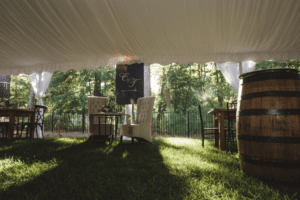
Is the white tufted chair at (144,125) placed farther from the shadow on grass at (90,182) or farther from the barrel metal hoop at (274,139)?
the barrel metal hoop at (274,139)

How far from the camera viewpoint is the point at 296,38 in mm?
4090

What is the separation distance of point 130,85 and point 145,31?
1913 mm

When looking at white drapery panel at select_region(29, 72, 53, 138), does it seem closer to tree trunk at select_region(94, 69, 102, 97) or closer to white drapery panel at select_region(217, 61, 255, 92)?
tree trunk at select_region(94, 69, 102, 97)

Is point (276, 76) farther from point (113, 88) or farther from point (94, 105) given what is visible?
point (113, 88)

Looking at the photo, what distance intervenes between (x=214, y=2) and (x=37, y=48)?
455 centimetres

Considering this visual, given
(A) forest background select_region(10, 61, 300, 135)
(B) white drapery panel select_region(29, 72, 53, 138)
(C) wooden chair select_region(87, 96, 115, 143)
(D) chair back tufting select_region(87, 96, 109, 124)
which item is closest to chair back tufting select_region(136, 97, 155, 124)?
(C) wooden chair select_region(87, 96, 115, 143)

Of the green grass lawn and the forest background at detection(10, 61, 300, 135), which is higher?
the forest background at detection(10, 61, 300, 135)

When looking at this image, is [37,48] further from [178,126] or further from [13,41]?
[178,126]

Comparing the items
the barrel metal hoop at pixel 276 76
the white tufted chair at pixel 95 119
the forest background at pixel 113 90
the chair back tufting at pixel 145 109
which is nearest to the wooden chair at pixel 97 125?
the white tufted chair at pixel 95 119

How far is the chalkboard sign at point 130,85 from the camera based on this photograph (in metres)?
5.40

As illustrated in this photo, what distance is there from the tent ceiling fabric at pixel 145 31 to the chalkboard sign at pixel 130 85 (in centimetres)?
30

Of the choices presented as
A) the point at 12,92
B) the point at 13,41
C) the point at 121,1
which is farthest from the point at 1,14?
the point at 12,92

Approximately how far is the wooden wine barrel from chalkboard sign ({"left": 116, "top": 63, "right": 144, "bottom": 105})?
159 inches

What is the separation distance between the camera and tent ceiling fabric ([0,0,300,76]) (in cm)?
315
